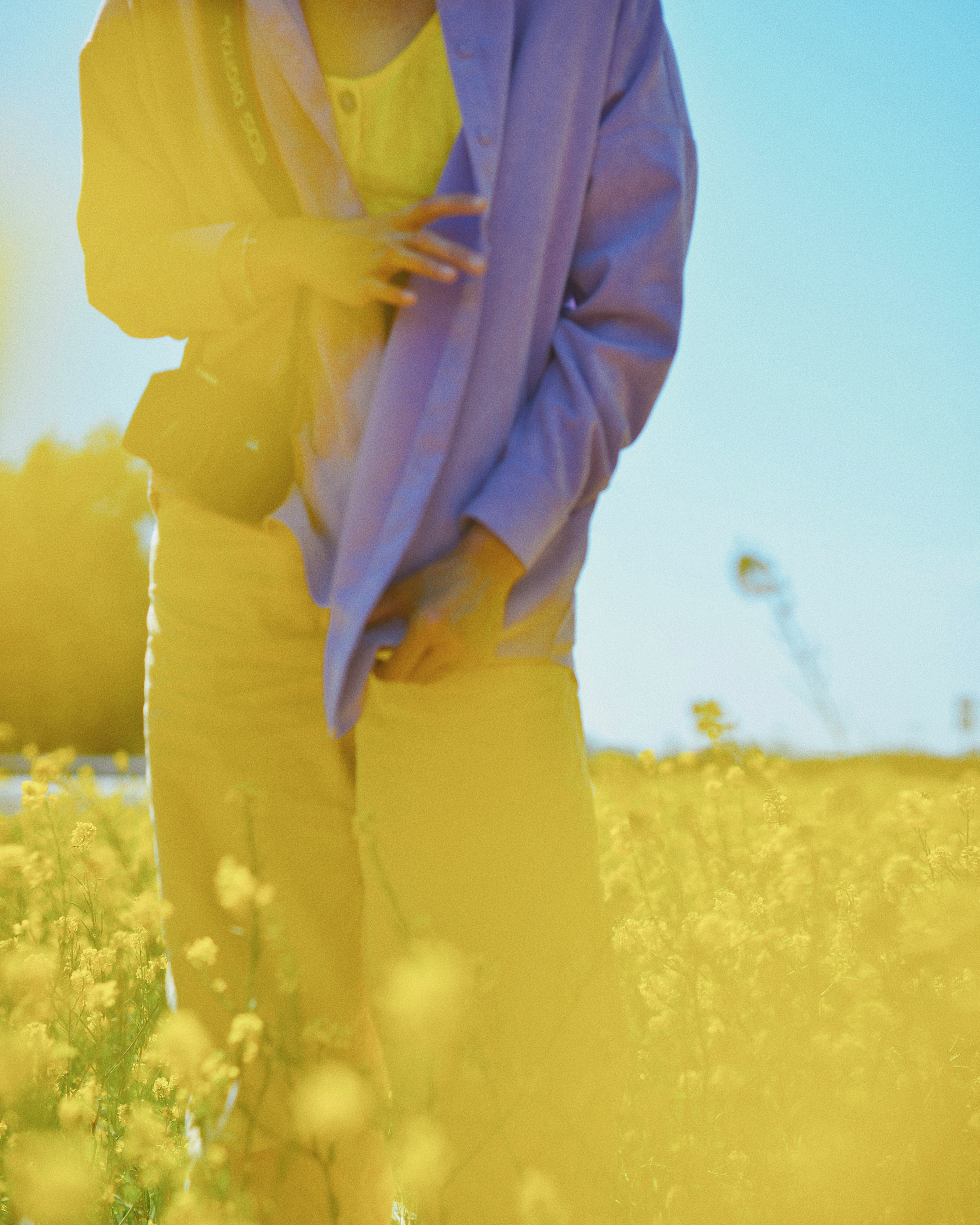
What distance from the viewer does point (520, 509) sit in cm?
113

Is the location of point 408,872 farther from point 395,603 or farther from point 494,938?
point 395,603

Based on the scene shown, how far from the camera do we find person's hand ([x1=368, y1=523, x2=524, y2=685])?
3.56 ft

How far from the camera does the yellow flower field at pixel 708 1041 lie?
3.87 ft

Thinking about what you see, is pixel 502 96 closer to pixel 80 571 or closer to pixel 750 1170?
pixel 750 1170

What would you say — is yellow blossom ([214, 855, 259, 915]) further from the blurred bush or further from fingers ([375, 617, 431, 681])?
the blurred bush

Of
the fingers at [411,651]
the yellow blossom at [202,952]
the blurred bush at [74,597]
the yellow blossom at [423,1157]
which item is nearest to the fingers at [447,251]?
the fingers at [411,651]

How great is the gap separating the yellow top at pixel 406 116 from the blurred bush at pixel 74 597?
18789 mm

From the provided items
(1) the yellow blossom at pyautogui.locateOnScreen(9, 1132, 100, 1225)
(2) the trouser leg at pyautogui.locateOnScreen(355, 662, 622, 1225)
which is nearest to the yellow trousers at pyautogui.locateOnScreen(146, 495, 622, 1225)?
(2) the trouser leg at pyautogui.locateOnScreen(355, 662, 622, 1225)

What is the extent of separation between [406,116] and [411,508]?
522 millimetres

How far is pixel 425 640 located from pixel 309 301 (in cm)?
52

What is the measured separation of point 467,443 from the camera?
3.97ft

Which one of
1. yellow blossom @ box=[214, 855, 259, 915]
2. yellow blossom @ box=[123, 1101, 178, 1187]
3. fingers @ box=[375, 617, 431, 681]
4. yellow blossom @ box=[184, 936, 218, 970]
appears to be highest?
fingers @ box=[375, 617, 431, 681]
